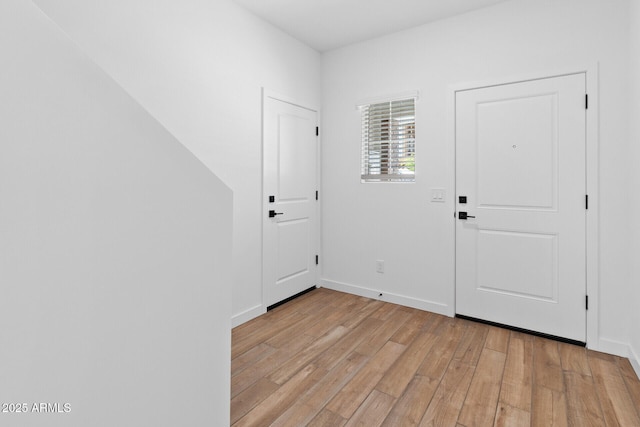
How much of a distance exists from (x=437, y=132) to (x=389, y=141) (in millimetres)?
505

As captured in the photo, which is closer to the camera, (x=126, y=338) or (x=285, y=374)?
(x=126, y=338)

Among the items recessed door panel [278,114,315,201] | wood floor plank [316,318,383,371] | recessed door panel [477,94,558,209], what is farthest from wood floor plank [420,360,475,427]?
recessed door panel [278,114,315,201]

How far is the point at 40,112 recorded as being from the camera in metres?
0.71

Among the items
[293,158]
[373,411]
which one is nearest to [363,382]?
[373,411]

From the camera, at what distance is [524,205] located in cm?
275

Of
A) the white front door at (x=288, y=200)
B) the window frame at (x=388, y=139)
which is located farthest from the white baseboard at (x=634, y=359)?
the white front door at (x=288, y=200)

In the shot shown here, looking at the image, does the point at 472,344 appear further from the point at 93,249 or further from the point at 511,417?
the point at 93,249

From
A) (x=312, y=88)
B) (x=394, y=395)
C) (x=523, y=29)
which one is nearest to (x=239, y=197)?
(x=312, y=88)

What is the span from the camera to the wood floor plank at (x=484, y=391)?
172 cm

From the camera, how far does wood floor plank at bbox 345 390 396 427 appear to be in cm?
169

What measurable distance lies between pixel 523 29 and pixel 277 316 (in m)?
3.21

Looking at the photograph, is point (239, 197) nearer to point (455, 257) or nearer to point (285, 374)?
point (285, 374)

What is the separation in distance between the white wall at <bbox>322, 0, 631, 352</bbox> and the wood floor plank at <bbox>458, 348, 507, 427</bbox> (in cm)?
80

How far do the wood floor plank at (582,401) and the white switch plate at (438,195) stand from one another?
1583 mm
